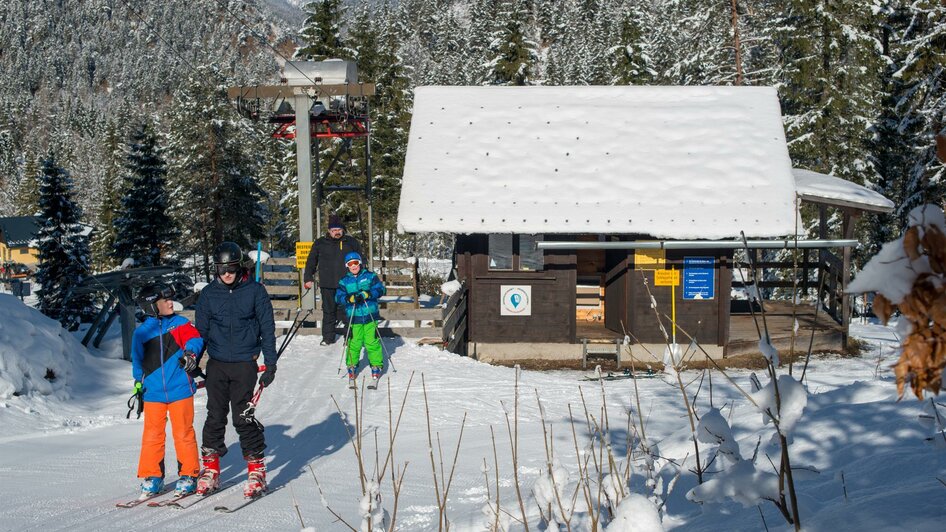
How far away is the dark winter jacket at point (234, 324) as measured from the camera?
640 centimetres

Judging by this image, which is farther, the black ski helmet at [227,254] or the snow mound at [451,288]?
the snow mound at [451,288]

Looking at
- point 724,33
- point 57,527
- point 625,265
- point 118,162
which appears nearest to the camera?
point 57,527

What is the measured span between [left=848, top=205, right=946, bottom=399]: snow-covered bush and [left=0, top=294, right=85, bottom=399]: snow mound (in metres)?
9.97

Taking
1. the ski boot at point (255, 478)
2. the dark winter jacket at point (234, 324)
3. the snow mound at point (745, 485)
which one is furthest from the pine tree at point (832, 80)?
the snow mound at point (745, 485)

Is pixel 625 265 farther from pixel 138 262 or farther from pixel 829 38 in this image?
pixel 138 262

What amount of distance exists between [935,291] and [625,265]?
13984 mm

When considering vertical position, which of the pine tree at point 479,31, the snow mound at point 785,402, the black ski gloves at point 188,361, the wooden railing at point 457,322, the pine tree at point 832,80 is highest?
the pine tree at point 479,31

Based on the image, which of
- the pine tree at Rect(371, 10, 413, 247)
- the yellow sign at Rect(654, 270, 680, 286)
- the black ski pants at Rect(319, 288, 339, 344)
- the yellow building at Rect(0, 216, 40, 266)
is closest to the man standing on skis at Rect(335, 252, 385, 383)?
the black ski pants at Rect(319, 288, 339, 344)

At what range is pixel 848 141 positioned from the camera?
2473 centimetres

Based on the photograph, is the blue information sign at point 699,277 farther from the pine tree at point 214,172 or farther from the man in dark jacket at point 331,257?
the pine tree at point 214,172

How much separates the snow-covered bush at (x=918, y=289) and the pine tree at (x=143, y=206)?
41808 millimetres

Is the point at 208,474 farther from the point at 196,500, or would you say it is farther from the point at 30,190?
the point at 30,190

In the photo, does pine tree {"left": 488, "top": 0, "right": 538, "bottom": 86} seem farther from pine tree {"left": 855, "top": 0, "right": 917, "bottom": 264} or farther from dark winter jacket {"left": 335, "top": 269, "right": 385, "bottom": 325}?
dark winter jacket {"left": 335, "top": 269, "right": 385, "bottom": 325}

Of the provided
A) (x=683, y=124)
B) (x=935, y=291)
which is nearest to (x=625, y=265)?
(x=683, y=124)
